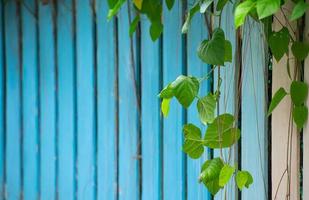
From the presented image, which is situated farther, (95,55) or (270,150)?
(95,55)

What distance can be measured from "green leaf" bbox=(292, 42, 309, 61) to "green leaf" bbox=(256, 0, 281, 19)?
0.26 metres

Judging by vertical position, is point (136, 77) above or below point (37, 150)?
above

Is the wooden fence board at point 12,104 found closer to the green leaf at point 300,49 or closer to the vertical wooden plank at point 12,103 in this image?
the vertical wooden plank at point 12,103

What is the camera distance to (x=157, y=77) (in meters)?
1.39

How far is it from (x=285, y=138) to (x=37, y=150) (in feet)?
3.10

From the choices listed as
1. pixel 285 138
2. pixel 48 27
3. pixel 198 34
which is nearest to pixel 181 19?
pixel 198 34

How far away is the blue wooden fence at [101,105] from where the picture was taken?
123cm

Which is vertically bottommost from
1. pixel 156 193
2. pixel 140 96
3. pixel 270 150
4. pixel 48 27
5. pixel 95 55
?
pixel 156 193

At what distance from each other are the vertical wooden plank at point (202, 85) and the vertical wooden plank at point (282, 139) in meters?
0.21

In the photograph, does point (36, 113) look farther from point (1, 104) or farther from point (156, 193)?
point (156, 193)

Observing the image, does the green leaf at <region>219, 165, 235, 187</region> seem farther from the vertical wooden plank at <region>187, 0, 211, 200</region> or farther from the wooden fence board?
the wooden fence board

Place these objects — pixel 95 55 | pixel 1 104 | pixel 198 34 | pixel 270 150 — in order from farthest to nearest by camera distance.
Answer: pixel 1 104 → pixel 95 55 → pixel 198 34 → pixel 270 150

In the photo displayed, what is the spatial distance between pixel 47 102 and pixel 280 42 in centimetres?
93

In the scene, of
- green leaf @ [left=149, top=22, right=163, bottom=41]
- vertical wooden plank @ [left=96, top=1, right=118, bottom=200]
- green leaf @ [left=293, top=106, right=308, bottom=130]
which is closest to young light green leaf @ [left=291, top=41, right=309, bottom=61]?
green leaf @ [left=293, top=106, right=308, bottom=130]
